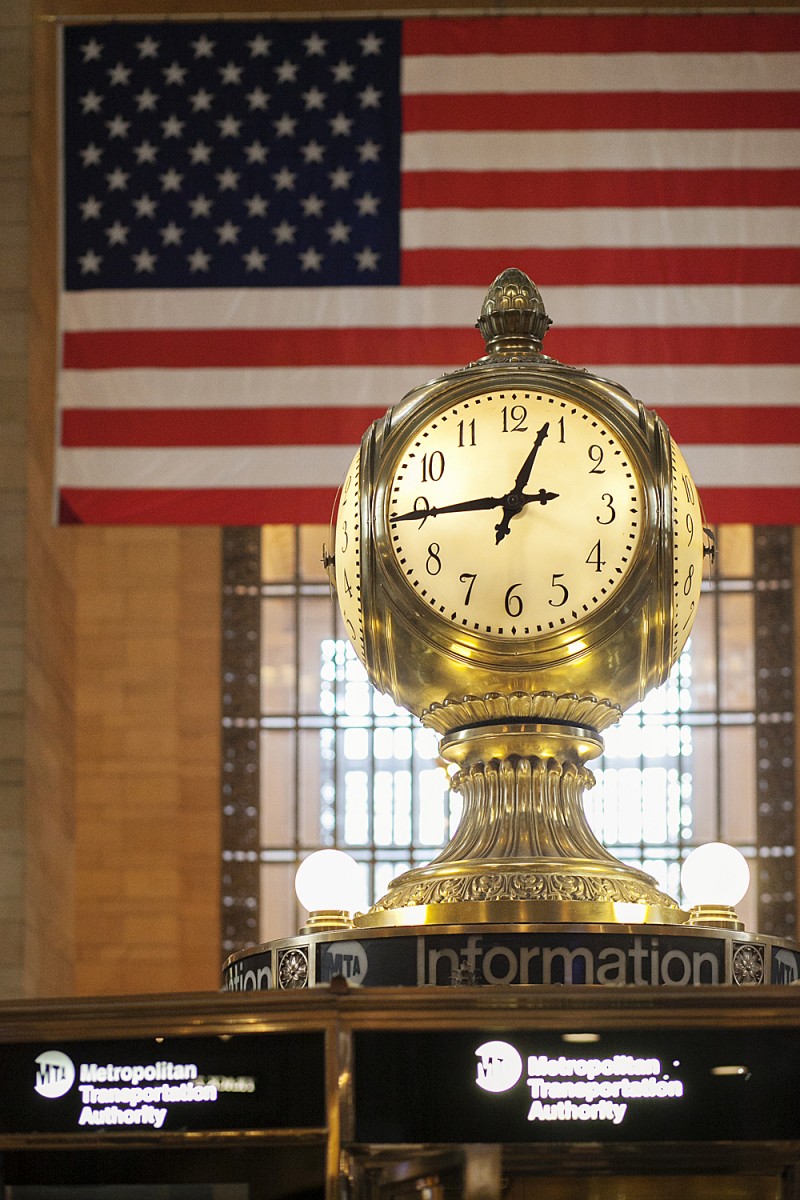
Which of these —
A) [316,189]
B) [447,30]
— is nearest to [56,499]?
[316,189]

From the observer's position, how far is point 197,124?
11.1 m

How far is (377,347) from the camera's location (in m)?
10.7

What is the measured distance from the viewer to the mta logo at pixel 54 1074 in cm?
203

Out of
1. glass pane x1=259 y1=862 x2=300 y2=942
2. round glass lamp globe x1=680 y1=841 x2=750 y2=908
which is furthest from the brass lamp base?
glass pane x1=259 y1=862 x2=300 y2=942

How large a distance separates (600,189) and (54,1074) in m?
9.25

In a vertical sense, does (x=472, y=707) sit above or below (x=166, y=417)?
below

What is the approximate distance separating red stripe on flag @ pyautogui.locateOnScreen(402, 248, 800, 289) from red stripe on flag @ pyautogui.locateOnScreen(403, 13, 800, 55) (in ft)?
3.68

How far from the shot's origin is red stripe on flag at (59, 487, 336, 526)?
33.2 ft

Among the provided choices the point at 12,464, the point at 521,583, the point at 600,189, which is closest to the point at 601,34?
the point at 600,189

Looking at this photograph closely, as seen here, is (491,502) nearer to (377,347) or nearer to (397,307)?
(377,347)

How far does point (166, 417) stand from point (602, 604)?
8.16 metres

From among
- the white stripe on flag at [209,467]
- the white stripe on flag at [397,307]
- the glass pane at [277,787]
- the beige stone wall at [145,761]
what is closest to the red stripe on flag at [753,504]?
the white stripe on flag at [397,307]

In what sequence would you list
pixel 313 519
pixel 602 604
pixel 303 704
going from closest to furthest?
pixel 602 604, pixel 313 519, pixel 303 704

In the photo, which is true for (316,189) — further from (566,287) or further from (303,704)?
(303,704)
